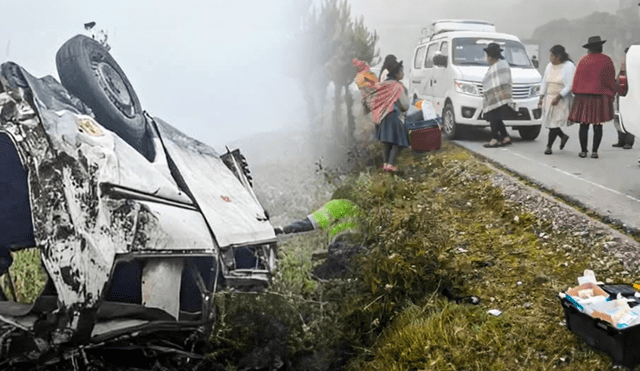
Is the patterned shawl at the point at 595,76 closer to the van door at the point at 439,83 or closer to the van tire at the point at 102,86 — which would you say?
the van door at the point at 439,83

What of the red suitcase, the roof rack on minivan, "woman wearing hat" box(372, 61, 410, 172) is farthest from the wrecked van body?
the roof rack on minivan

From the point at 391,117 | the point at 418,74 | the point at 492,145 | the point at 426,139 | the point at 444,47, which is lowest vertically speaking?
the point at 492,145

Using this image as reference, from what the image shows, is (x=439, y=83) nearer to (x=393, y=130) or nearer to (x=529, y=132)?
(x=529, y=132)

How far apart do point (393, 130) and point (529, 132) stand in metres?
1.20

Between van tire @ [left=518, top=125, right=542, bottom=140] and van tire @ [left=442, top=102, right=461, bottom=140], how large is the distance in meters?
0.50

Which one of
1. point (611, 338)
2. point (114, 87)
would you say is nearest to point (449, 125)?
point (611, 338)

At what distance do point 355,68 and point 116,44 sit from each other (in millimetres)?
1588

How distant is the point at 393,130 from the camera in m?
4.95

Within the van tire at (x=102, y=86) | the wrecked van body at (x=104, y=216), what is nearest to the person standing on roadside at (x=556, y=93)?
the wrecked van body at (x=104, y=216)

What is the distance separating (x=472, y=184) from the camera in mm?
4949

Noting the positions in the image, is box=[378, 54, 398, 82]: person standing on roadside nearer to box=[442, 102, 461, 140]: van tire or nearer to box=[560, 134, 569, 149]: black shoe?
box=[442, 102, 461, 140]: van tire

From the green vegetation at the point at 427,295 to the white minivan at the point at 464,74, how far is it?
0.98 metres

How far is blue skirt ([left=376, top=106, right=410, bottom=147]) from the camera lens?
4902mm

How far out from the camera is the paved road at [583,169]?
14.3 feet
